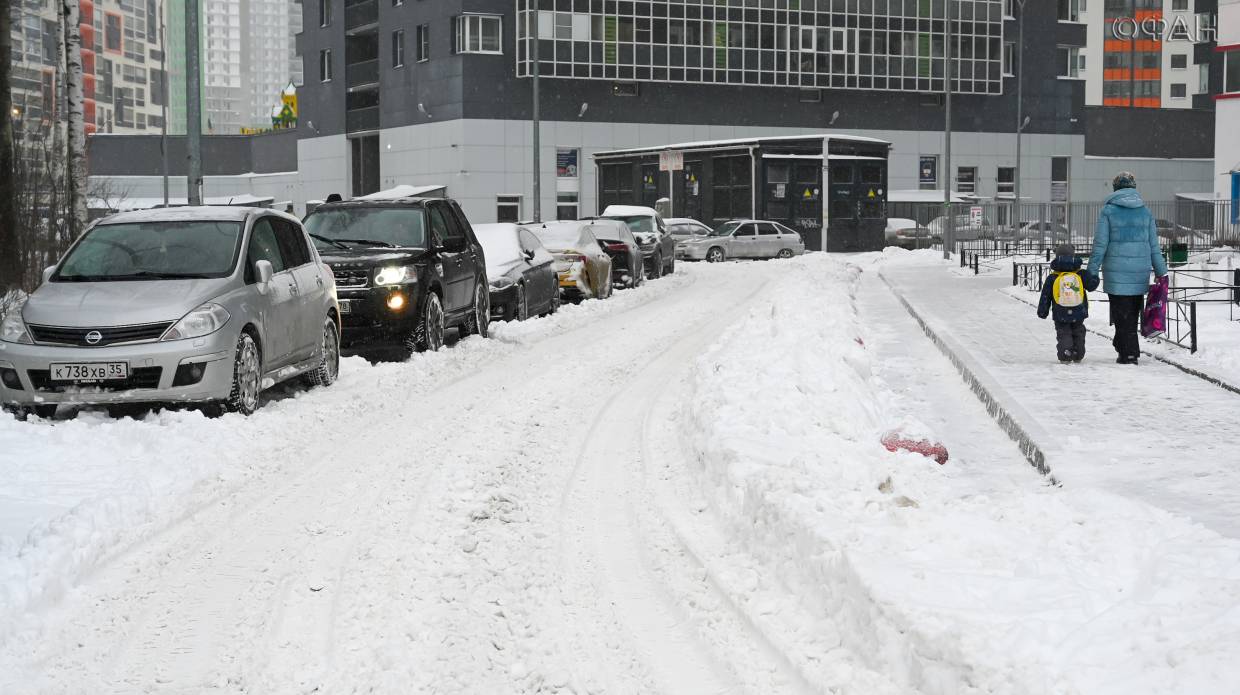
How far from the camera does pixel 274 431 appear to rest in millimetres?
10102

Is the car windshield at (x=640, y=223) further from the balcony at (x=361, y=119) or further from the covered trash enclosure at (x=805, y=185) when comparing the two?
→ the balcony at (x=361, y=119)

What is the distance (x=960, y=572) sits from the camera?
17.2 feet

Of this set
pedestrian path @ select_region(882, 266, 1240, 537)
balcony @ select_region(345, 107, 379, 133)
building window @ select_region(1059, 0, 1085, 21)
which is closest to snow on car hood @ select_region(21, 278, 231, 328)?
pedestrian path @ select_region(882, 266, 1240, 537)

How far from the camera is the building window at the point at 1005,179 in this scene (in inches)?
3044

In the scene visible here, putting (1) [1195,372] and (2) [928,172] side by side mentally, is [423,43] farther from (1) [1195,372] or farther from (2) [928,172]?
(1) [1195,372]

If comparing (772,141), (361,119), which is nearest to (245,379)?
(772,141)

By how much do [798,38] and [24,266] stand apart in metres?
57.0

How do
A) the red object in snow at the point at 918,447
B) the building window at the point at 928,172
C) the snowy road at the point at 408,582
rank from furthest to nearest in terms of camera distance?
the building window at the point at 928,172, the red object in snow at the point at 918,447, the snowy road at the point at 408,582

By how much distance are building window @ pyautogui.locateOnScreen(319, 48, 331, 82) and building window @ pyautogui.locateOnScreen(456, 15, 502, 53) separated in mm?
13245

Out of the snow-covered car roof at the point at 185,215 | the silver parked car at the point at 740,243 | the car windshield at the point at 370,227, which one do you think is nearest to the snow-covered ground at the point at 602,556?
the snow-covered car roof at the point at 185,215

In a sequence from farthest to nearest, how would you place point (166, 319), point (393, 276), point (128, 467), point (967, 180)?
point (967, 180), point (393, 276), point (166, 319), point (128, 467)

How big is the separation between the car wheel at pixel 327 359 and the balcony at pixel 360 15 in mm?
61075

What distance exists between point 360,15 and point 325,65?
16.1 ft

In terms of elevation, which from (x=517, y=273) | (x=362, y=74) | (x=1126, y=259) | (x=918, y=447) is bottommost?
(x=918, y=447)
